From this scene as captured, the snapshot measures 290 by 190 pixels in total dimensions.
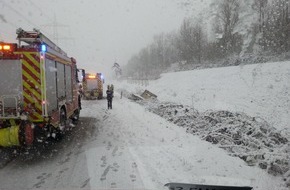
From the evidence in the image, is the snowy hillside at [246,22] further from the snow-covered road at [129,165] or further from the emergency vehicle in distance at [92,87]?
the snow-covered road at [129,165]

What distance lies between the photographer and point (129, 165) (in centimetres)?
725

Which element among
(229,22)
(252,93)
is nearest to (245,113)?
(252,93)

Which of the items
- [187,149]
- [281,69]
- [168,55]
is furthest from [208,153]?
[168,55]

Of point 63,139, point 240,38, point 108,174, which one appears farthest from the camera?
point 240,38

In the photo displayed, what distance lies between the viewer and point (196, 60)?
69375 mm

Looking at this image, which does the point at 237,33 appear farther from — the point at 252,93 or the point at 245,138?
the point at 245,138

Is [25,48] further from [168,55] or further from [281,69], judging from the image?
[168,55]

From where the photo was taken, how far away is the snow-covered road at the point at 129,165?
6.16m

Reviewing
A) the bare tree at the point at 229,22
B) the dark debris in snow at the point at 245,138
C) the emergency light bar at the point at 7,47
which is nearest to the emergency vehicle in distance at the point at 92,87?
the dark debris in snow at the point at 245,138

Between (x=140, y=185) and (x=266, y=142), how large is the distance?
14.7 feet

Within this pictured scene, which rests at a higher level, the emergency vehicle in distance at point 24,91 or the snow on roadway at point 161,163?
the emergency vehicle in distance at point 24,91

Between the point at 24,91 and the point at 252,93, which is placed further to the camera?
the point at 252,93

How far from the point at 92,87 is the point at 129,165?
75.6 ft

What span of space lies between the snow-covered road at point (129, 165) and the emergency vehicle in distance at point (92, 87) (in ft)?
61.1
